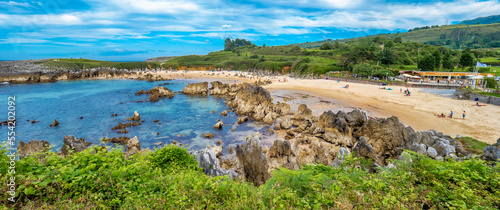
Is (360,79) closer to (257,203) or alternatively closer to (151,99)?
(151,99)

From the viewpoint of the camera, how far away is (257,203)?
672cm

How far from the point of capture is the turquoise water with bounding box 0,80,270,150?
2995 cm

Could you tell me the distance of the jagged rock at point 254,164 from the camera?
53.8 feet

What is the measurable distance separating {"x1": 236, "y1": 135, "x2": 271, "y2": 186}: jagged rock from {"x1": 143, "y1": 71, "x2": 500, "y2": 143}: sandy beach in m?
A: 24.1

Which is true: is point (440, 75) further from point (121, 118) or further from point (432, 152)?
point (121, 118)

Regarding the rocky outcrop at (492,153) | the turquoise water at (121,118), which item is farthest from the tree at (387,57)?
the rocky outcrop at (492,153)

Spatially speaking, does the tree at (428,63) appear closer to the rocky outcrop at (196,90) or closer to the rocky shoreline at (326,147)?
the rocky shoreline at (326,147)

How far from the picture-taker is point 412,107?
40344 mm

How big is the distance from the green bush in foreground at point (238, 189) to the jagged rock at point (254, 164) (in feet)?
27.5

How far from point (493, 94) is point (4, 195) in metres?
62.2

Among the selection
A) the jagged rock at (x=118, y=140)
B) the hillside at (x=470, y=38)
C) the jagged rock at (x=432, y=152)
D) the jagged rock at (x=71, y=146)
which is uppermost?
the hillside at (x=470, y=38)

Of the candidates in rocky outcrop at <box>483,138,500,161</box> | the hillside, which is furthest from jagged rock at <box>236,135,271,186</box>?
the hillside

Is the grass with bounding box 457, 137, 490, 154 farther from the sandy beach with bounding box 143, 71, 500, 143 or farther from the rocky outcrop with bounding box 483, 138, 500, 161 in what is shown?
the sandy beach with bounding box 143, 71, 500, 143

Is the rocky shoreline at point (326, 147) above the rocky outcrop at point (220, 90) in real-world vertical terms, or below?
below
